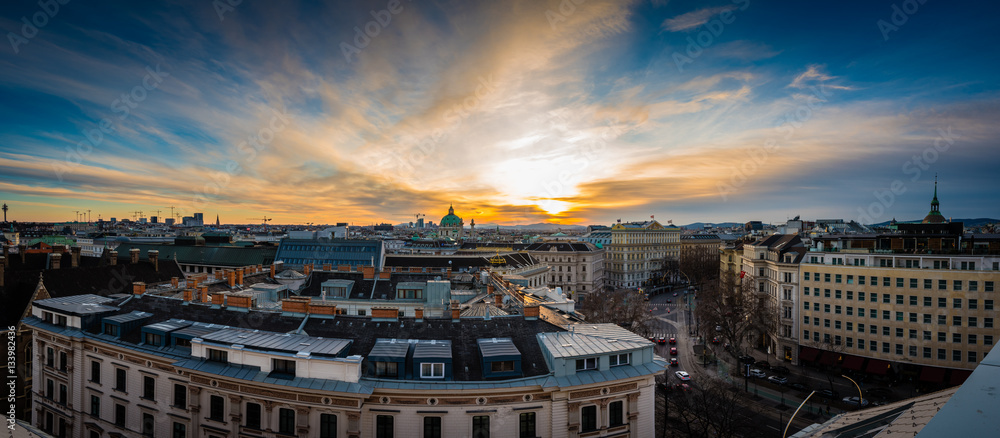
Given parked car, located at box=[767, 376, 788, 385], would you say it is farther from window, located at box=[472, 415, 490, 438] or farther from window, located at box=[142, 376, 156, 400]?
window, located at box=[142, 376, 156, 400]

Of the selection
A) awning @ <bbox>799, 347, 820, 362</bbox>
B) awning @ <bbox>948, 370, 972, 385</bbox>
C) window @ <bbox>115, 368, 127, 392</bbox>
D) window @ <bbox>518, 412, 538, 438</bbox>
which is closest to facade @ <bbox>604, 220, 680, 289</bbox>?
awning @ <bbox>799, 347, 820, 362</bbox>

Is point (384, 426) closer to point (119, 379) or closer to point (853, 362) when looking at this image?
point (119, 379)

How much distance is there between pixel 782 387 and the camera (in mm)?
53438

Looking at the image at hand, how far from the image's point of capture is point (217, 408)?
2686cm

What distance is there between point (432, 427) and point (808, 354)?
5868cm

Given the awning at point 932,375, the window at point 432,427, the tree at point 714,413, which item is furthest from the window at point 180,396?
the awning at point 932,375

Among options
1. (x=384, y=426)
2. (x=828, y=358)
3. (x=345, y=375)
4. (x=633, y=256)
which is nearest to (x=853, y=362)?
(x=828, y=358)

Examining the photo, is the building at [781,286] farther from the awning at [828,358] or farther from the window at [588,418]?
the window at [588,418]

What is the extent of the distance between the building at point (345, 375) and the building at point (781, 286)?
46.5 m

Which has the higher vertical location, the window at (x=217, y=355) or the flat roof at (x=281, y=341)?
the flat roof at (x=281, y=341)

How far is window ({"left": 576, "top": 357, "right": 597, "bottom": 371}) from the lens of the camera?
26219mm

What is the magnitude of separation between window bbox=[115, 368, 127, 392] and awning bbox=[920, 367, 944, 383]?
77998mm

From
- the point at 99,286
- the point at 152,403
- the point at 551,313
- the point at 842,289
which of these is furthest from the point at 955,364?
the point at 99,286

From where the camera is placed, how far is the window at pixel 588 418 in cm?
2562
